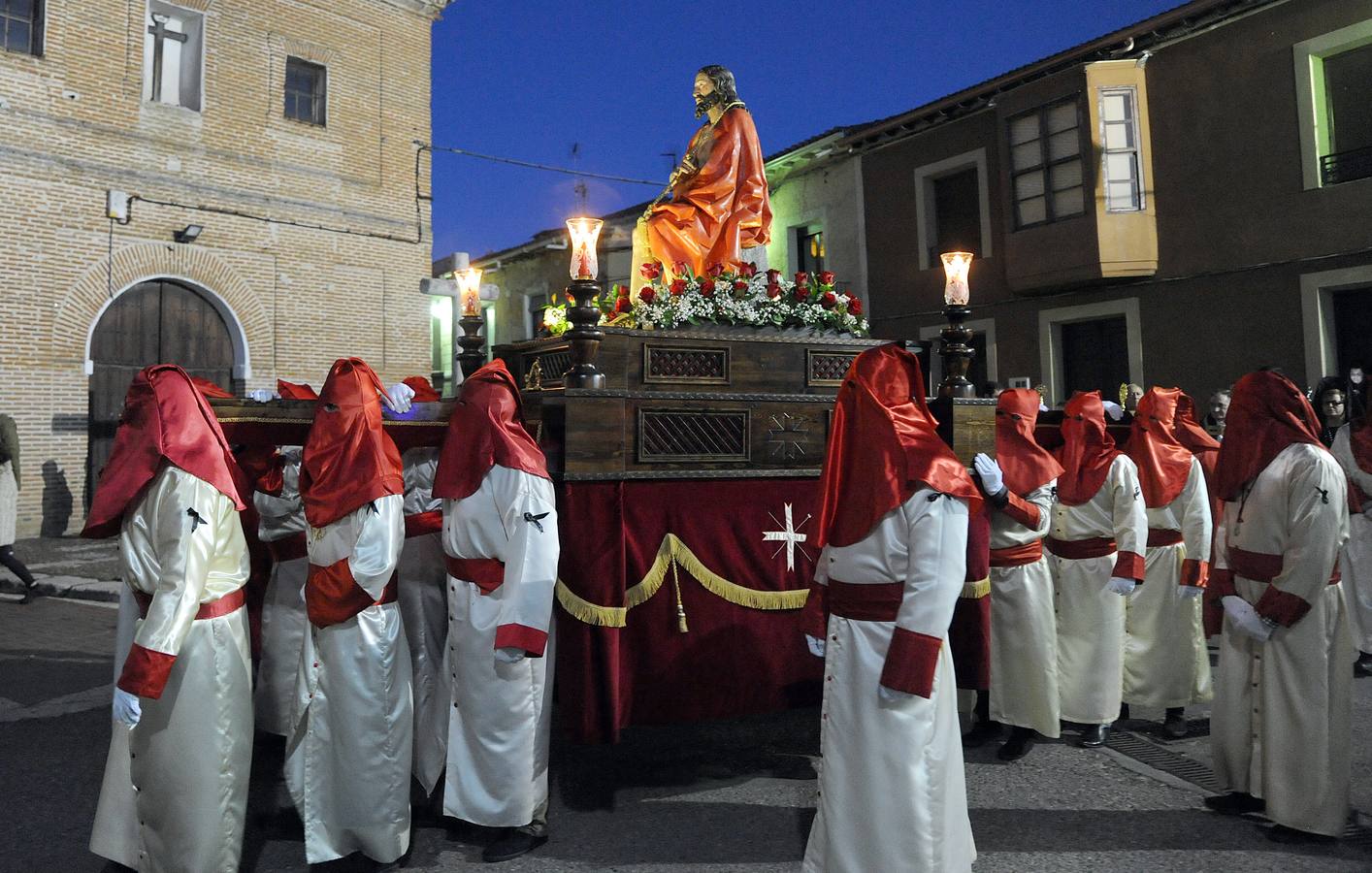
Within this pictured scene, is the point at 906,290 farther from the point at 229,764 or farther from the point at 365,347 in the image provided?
the point at 229,764

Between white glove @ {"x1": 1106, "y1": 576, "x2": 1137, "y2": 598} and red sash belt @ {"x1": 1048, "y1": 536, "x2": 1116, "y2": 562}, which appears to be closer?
white glove @ {"x1": 1106, "y1": 576, "x2": 1137, "y2": 598}

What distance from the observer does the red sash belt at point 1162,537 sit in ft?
20.4

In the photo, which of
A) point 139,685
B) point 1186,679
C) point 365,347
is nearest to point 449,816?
point 139,685

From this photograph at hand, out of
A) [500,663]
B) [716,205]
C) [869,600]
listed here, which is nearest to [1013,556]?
[869,600]

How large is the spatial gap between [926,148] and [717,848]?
15050 millimetres

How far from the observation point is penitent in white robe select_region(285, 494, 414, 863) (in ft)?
12.5

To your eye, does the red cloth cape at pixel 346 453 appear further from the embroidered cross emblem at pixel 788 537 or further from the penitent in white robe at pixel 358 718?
the embroidered cross emblem at pixel 788 537

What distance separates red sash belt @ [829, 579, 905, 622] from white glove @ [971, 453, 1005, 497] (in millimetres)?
1824

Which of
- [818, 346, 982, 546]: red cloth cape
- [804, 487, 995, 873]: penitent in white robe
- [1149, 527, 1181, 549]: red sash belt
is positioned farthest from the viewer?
[1149, 527, 1181, 549]: red sash belt

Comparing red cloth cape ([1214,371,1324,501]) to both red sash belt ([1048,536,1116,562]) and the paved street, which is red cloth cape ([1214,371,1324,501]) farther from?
the paved street

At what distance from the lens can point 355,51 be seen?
16.2m

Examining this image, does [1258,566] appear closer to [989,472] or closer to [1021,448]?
[989,472]

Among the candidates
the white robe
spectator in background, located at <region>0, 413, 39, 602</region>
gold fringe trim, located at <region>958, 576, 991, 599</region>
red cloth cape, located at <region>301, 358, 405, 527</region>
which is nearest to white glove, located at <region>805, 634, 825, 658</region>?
gold fringe trim, located at <region>958, 576, 991, 599</region>

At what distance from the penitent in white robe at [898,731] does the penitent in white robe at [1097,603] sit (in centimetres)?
253
